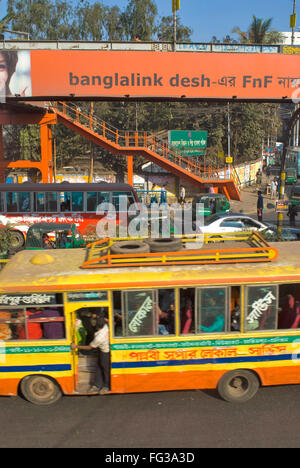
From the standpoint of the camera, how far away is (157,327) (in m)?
6.30

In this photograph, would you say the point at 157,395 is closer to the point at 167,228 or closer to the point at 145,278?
the point at 145,278

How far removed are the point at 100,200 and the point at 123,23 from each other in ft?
129

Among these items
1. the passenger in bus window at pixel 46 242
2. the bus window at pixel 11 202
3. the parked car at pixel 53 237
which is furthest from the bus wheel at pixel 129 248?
the bus window at pixel 11 202

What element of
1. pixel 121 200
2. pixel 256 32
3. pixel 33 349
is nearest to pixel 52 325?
pixel 33 349

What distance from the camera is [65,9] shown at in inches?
2051

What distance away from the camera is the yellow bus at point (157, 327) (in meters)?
6.15

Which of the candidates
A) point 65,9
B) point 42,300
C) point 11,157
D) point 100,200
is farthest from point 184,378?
point 65,9

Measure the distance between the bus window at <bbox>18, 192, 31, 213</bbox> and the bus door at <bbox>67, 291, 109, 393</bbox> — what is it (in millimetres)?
12642

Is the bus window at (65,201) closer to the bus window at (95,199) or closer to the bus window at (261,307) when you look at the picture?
the bus window at (95,199)

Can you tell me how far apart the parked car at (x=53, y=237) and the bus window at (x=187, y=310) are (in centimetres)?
873

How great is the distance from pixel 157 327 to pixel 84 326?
1290mm

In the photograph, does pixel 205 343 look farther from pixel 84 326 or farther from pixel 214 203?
pixel 214 203

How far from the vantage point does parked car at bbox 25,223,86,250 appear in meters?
14.4

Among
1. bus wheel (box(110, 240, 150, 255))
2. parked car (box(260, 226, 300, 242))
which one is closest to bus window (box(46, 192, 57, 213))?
parked car (box(260, 226, 300, 242))
